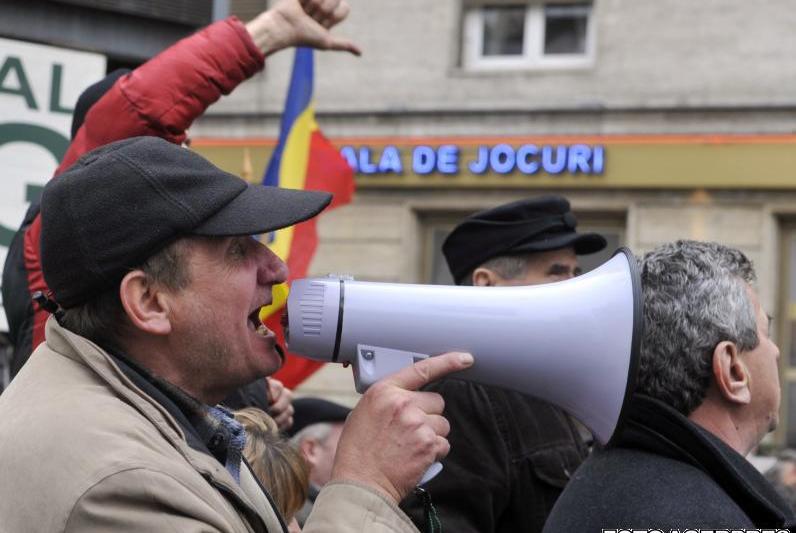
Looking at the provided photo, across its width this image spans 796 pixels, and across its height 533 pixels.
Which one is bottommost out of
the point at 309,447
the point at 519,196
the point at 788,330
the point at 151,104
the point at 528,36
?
the point at 788,330

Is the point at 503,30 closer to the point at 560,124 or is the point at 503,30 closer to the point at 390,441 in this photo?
the point at 560,124

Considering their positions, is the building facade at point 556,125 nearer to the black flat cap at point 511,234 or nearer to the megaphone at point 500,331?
the black flat cap at point 511,234

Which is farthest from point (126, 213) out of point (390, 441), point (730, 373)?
point (730, 373)

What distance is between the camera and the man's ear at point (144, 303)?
215 centimetres

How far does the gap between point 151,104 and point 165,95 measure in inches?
1.6

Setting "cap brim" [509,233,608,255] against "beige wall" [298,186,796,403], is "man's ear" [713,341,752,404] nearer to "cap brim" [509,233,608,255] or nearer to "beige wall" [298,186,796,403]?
"cap brim" [509,233,608,255]

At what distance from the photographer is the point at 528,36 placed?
42.9ft

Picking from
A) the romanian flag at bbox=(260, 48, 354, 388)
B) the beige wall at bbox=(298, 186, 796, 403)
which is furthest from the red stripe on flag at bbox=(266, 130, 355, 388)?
the beige wall at bbox=(298, 186, 796, 403)

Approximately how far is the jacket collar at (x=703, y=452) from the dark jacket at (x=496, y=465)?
2.75 ft

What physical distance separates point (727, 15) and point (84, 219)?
10881 mm

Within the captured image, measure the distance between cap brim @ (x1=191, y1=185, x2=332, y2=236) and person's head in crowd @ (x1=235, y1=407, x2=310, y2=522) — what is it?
114cm

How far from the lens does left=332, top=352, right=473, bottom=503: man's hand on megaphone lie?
2.12 metres

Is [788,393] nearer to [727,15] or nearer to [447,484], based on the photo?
[727,15]

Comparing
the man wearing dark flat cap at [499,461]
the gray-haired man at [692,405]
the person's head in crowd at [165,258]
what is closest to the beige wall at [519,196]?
the man wearing dark flat cap at [499,461]
